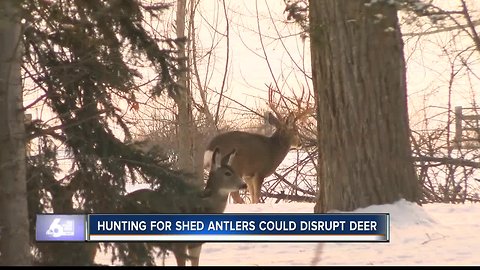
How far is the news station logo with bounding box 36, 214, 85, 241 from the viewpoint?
6.48 metres

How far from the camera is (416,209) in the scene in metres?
9.15

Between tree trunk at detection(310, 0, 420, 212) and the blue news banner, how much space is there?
2.51ft

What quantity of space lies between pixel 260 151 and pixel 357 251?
22.4 ft

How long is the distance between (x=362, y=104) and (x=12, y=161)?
4169 mm

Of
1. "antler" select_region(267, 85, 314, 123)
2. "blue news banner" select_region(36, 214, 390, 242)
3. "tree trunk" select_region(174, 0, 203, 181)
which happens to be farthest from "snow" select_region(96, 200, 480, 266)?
"antler" select_region(267, 85, 314, 123)

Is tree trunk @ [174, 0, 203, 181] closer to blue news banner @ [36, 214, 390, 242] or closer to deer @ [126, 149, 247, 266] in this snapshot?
deer @ [126, 149, 247, 266]

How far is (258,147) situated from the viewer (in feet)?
48.6

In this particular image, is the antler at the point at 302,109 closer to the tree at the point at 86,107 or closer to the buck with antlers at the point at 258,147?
the buck with antlers at the point at 258,147

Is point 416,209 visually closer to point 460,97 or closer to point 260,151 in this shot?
point 260,151

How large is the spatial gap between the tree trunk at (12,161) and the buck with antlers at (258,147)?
6.82 m

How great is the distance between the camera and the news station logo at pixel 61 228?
6.48 meters

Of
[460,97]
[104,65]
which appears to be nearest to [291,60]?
[460,97]

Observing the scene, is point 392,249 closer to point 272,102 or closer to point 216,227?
point 216,227

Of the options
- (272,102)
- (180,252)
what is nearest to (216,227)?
(180,252)
